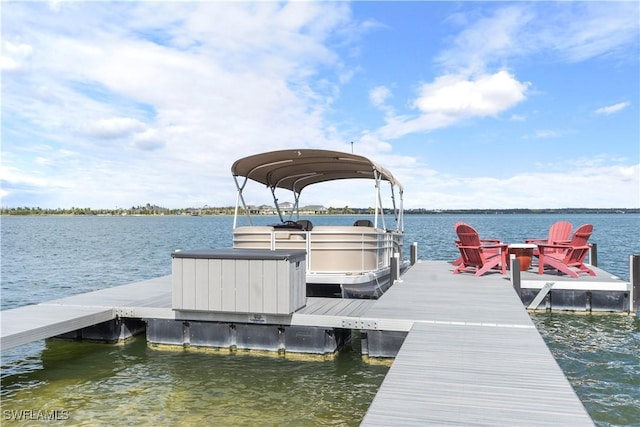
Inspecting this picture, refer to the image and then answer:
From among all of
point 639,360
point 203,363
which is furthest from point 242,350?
point 639,360

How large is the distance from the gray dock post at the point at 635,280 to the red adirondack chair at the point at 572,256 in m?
1.13

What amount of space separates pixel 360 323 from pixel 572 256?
25.9 feet

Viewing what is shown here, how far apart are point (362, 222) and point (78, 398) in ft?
25.9

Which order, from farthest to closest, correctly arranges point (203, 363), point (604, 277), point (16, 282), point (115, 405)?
point (16, 282)
point (604, 277)
point (203, 363)
point (115, 405)

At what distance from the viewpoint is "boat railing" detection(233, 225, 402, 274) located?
10.9 metres

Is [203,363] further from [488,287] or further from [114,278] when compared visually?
[114,278]

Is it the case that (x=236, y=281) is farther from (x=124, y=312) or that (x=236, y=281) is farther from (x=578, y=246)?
(x=578, y=246)

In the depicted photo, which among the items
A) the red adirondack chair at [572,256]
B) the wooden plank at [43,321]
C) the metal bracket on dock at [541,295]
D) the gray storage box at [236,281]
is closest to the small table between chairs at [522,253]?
the red adirondack chair at [572,256]

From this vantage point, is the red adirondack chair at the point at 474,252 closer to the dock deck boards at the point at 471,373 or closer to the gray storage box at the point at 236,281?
the dock deck boards at the point at 471,373

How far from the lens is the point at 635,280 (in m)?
12.0

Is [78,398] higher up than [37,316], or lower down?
lower down

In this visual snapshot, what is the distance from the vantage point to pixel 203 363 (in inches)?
332

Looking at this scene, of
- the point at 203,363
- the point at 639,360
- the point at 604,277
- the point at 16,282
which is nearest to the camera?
the point at 203,363

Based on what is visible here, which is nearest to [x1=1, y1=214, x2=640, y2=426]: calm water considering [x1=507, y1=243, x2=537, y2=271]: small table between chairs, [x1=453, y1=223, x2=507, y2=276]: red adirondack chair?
[x1=453, y1=223, x2=507, y2=276]: red adirondack chair
